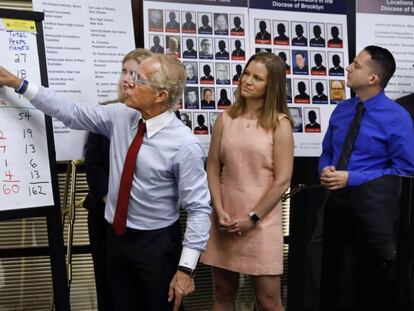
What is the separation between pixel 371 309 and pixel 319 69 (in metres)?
1.33

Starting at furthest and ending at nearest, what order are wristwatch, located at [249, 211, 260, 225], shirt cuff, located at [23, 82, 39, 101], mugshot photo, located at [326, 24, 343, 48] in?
mugshot photo, located at [326, 24, 343, 48] < wristwatch, located at [249, 211, 260, 225] < shirt cuff, located at [23, 82, 39, 101]

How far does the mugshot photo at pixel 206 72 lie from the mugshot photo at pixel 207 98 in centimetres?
4

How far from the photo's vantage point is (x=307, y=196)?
3.25 meters

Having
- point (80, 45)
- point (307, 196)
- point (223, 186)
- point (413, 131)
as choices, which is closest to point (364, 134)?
point (413, 131)

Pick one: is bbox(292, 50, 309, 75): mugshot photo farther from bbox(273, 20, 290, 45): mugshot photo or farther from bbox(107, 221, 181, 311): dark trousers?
bbox(107, 221, 181, 311): dark trousers

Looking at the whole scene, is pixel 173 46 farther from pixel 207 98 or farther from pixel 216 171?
pixel 216 171

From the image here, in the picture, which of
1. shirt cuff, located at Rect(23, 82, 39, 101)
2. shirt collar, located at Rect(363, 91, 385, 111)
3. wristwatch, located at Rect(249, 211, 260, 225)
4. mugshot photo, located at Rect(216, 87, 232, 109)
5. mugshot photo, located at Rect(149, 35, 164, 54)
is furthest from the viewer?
mugshot photo, located at Rect(216, 87, 232, 109)

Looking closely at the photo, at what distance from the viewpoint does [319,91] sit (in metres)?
3.43

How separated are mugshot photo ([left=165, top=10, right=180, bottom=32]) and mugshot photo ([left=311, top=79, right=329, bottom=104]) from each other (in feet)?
2.70

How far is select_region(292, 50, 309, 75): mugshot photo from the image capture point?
134 inches

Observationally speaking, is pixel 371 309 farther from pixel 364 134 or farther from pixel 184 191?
pixel 184 191

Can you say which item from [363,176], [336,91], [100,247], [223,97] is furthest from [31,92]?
[336,91]

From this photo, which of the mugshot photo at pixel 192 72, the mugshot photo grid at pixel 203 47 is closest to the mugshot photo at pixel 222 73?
the mugshot photo grid at pixel 203 47

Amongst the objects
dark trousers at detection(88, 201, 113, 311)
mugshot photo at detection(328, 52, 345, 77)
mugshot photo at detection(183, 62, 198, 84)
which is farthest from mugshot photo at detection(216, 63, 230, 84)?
dark trousers at detection(88, 201, 113, 311)
